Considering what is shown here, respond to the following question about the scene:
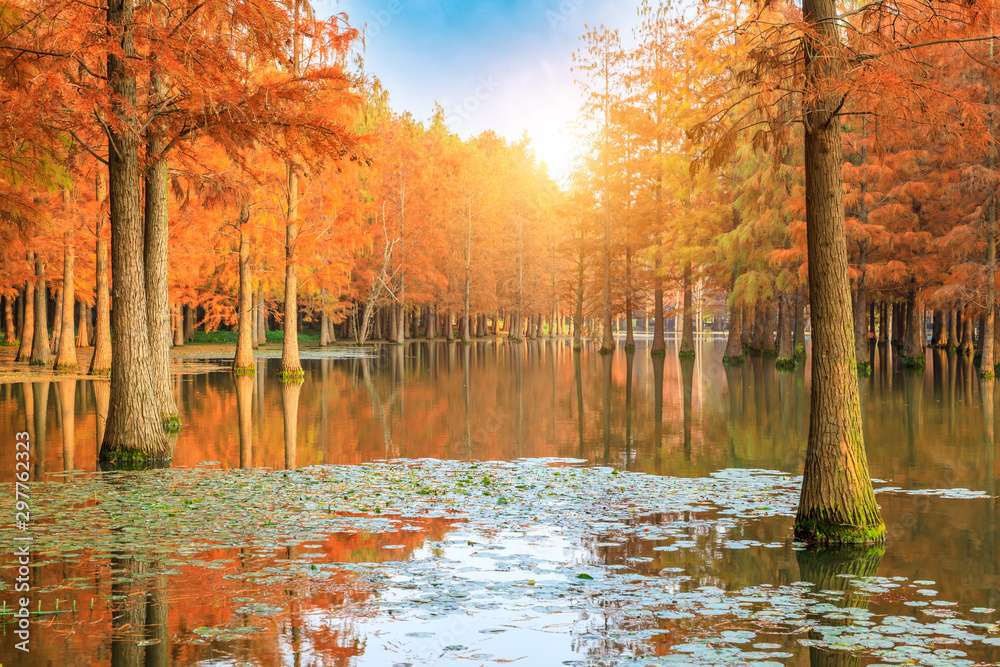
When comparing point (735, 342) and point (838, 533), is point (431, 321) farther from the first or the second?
point (838, 533)

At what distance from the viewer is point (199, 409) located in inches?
841

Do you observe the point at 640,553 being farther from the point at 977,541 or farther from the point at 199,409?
the point at 199,409

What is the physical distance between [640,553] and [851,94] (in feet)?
17.7

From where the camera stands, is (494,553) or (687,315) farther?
(687,315)

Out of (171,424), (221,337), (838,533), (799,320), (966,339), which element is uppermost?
(799,320)

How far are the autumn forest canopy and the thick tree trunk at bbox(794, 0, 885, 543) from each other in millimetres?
29

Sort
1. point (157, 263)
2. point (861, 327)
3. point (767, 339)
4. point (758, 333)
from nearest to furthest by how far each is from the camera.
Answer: point (157, 263)
point (861, 327)
point (767, 339)
point (758, 333)

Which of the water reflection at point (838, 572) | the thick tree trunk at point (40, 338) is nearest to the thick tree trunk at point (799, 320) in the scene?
the thick tree trunk at point (40, 338)

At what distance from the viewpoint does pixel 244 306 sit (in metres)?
31.9

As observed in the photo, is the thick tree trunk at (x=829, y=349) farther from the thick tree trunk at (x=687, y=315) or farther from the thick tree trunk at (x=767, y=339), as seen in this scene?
the thick tree trunk at (x=767, y=339)

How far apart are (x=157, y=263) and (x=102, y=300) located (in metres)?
14.6

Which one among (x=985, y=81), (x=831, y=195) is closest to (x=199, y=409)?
(x=831, y=195)

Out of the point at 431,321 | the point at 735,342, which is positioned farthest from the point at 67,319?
the point at 431,321

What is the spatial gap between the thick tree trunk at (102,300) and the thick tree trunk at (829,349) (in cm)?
2510
